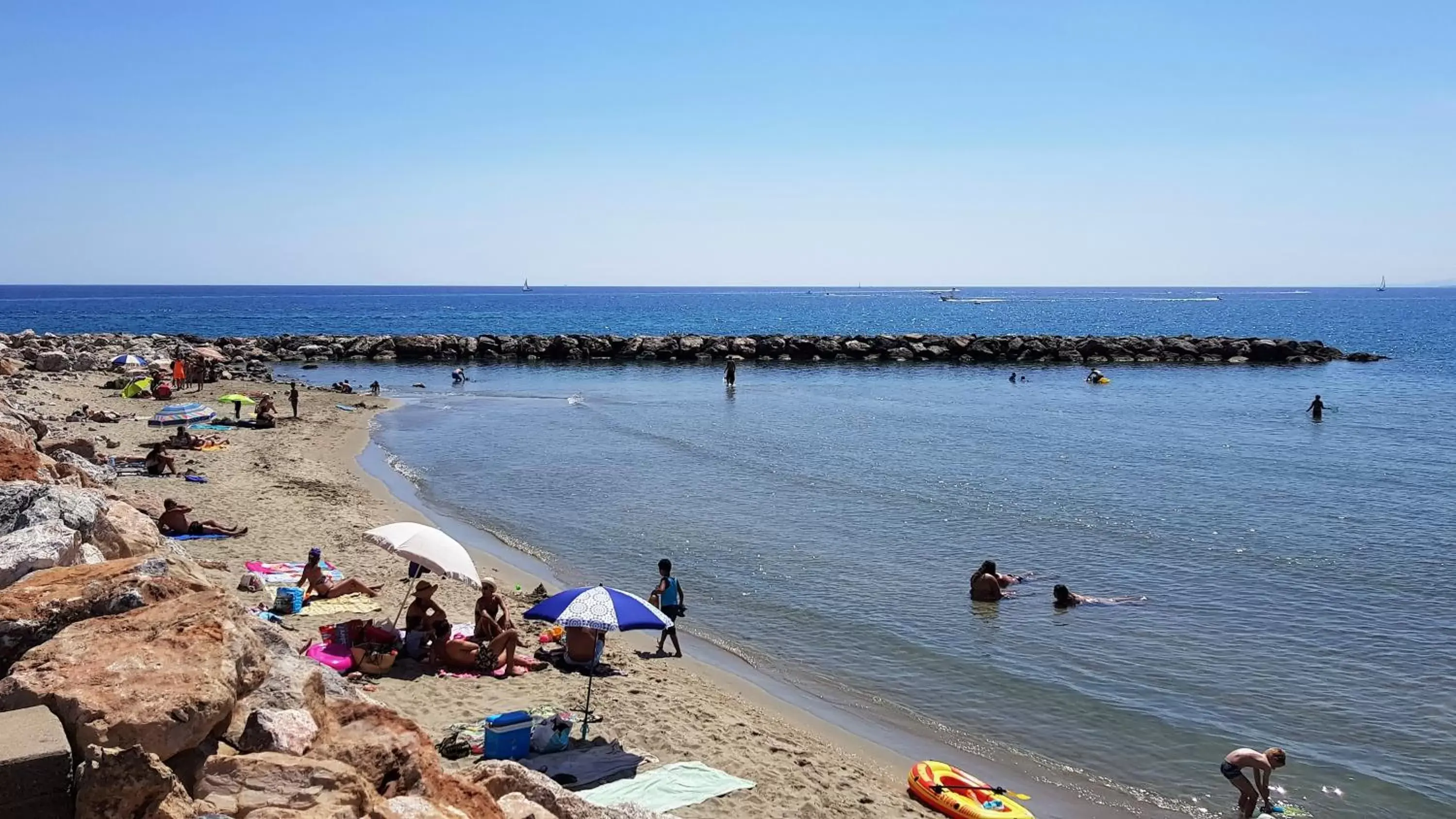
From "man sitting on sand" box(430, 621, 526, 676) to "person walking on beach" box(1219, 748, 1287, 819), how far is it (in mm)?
8258

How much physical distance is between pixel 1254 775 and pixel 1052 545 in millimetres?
11093

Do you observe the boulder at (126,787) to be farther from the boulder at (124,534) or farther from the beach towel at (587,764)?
the beach towel at (587,764)

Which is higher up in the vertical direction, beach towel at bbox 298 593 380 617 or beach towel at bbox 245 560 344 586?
beach towel at bbox 245 560 344 586

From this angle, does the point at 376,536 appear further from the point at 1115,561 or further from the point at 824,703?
the point at 1115,561

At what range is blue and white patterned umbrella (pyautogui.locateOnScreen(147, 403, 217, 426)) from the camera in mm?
30500

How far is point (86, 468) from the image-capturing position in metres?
16.0

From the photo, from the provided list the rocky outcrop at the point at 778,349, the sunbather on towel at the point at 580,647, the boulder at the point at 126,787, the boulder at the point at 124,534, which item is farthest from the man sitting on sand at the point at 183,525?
the rocky outcrop at the point at 778,349

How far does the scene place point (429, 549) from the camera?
12914 mm

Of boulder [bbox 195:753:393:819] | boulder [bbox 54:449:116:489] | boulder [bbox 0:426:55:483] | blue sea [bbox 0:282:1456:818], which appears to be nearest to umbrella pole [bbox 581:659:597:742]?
blue sea [bbox 0:282:1456:818]

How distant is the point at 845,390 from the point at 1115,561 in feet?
107

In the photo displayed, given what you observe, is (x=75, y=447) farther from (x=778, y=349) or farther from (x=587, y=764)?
(x=778, y=349)

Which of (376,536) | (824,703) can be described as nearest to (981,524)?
(824,703)

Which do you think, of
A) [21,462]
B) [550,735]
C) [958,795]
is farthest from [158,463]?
[958,795]

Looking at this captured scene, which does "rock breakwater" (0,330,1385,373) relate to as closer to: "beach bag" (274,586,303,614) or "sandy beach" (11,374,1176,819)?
"sandy beach" (11,374,1176,819)
